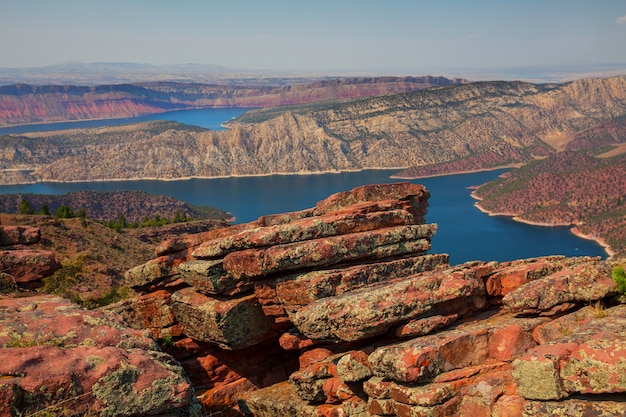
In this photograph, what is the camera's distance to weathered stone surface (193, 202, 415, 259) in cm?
2319

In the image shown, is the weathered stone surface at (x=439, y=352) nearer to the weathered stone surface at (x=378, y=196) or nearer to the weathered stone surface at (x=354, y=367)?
the weathered stone surface at (x=354, y=367)

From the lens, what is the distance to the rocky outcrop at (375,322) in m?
16.0

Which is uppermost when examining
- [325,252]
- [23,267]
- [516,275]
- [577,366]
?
[325,252]

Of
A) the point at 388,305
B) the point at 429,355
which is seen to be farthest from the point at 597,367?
the point at 388,305

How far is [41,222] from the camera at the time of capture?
81.5 m

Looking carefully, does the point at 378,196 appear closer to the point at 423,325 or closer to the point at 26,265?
the point at 423,325

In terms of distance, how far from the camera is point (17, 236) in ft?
97.5

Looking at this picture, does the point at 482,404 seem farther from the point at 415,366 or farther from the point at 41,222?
the point at 41,222

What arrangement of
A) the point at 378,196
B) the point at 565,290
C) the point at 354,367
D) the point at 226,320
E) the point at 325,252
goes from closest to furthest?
1. the point at 565,290
2. the point at 354,367
3. the point at 325,252
4. the point at 226,320
5. the point at 378,196

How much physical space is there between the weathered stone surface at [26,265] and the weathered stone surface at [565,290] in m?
21.2

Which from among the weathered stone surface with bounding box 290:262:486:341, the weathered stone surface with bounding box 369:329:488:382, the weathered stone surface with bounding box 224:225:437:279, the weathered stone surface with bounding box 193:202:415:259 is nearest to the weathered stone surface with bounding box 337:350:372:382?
the weathered stone surface with bounding box 290:262:486:341

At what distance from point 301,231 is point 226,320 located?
15.9ft

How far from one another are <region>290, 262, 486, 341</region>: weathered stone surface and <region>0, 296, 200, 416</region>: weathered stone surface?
5.10m

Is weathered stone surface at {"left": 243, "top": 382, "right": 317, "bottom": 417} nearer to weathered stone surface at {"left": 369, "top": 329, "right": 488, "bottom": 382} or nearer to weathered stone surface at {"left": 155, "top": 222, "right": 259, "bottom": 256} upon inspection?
weathered stone surface at {"left": 369, "top": 329, "right": 488, "bottom": 382}
